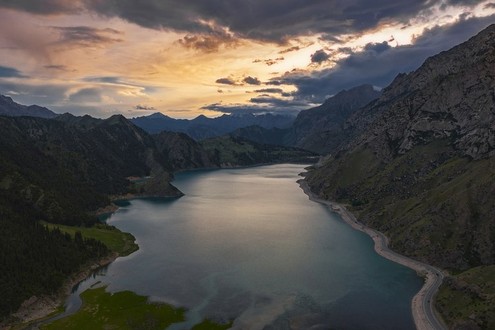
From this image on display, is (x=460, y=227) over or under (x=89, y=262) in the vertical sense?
over

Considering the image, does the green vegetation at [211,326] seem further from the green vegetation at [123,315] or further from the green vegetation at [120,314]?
the green vegetation at [120,314]

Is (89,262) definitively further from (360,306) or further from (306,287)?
(360,306)

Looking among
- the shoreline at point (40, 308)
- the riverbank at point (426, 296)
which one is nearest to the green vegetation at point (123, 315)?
the shoreline at point (40, 308)

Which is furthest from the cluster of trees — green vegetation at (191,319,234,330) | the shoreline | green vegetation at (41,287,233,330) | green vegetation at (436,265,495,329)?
green vegetation at (436,265,495,329)

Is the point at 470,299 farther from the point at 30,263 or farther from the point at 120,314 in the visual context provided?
the point at 30,263

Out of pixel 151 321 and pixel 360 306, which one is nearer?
pixel 151 321

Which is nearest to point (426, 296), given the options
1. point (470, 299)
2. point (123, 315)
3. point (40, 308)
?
point (470, 299)

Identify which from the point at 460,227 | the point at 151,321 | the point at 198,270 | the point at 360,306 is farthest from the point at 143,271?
the point at 460,227
